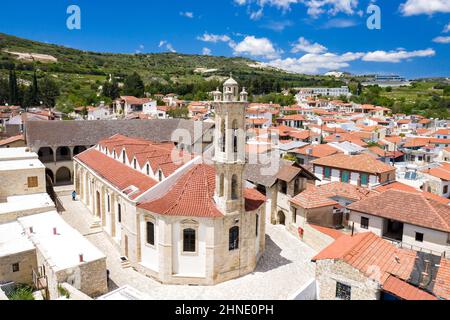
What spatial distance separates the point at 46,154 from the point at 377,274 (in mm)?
46342

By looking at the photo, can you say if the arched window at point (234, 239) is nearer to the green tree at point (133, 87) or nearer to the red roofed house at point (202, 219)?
the red roofed house at point (202, 219)

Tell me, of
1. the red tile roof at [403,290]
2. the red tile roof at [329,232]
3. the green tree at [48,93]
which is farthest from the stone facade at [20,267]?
the green tree at [48,93]

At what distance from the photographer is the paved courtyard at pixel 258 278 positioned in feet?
71.4

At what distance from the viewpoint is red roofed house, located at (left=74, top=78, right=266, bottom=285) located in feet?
73.3

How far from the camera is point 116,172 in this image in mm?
32406

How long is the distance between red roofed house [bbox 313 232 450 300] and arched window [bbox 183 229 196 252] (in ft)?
25.7

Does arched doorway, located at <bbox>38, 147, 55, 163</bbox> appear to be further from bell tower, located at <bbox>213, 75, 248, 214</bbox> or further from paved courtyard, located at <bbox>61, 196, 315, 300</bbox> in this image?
bell tower, located at <bbox>213, 75, 248, 214</bbox>

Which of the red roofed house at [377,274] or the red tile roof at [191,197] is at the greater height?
the red tile roof at [191,197]

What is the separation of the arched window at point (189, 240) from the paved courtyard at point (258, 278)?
7.99 feet

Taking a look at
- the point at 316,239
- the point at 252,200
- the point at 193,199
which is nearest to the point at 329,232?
the point at 316,239

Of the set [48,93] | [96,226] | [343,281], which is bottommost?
[96,226]

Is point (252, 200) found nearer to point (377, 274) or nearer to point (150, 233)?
point (150, 233)
